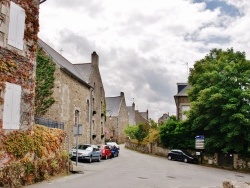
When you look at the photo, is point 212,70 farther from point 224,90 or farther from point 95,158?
point 95,158

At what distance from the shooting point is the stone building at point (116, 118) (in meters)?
67.6

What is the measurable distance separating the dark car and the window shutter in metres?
23.3

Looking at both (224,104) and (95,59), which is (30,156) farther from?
(95,59)

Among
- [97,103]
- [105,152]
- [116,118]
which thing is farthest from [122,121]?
[105,152]

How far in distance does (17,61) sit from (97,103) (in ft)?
93.1

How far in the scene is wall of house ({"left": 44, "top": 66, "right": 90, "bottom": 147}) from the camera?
27.8 m

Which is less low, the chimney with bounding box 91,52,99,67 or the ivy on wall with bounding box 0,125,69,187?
the chimney with bounding box 91,52,99,67

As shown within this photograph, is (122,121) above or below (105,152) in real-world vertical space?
above

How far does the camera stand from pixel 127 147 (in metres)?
54.5

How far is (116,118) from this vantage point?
67750 mm

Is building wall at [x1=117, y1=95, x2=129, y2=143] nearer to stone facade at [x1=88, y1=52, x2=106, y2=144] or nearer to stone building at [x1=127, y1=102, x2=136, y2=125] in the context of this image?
stone building at [x1=127, y1=102, x2=136, y2=125]

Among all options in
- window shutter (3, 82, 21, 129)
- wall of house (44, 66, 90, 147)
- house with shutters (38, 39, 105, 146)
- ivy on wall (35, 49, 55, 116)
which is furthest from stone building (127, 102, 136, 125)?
window shutter (3, 82, 21, 129)

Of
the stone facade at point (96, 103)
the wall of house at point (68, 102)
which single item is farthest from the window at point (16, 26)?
the stone facade at point (96, 103)

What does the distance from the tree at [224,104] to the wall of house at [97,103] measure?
12690 millimetres
